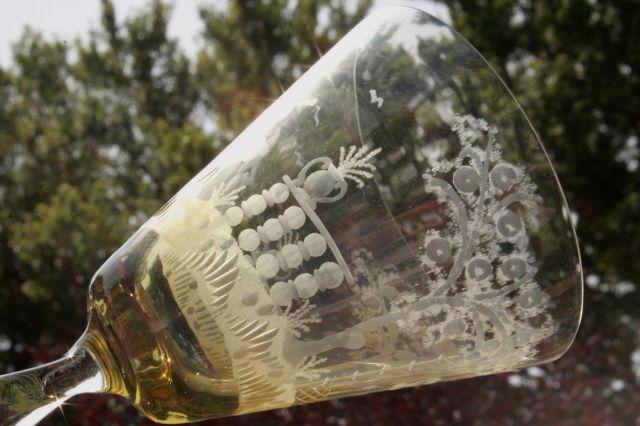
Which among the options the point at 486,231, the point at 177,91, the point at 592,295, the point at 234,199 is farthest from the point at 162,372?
the point at 177,91

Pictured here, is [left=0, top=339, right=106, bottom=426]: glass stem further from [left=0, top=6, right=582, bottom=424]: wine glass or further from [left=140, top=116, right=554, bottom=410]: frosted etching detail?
[left=140, top=116, right=554, bottom=410]: frosted etching detail

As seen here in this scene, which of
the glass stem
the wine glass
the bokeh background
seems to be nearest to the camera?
the wine glass

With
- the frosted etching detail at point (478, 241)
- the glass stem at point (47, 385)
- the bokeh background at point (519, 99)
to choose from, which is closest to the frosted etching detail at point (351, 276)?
the frosted etching detail at point (478, 241)

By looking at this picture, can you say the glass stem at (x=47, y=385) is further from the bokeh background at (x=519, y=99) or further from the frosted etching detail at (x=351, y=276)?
the bokeh background at (x=519, y=99)

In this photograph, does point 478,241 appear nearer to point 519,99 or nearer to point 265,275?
point 265,275

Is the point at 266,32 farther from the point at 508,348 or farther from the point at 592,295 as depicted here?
the point at 508,348

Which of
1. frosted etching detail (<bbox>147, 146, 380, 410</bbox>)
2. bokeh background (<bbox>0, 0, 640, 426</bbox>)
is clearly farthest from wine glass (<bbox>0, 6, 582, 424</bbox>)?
bokeh background (<bbox>0, 0, 640, 426</bbox>)
